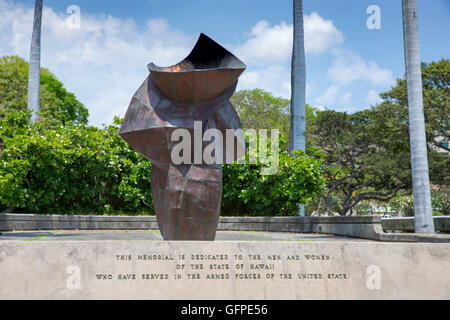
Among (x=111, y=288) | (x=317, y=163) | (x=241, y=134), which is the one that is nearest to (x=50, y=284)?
(x=111, y=288)

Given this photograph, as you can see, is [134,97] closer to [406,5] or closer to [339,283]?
[339,283]

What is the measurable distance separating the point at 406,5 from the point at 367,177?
21430 mm

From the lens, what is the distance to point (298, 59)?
1747 centimetres

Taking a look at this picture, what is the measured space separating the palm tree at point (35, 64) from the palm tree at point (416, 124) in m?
14.0

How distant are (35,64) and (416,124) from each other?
14.9 metres

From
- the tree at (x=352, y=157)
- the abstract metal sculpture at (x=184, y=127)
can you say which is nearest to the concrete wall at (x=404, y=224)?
the abstract metal sculpture at (x=184, y=127)

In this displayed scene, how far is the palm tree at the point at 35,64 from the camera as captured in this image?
1736 cm

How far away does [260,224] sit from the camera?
651 inches

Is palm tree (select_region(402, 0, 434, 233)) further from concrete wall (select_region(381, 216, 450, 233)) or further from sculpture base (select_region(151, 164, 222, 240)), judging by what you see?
sculpture base (select_region(151, 164, 222, 240))

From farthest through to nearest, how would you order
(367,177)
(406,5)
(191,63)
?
(367,177) < (406,5) < (191,63)

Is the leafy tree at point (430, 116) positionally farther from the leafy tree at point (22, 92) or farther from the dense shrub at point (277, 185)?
the leafy tree at point (22, 92)

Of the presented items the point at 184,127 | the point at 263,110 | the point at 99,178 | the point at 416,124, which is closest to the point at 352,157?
the point at 263,110

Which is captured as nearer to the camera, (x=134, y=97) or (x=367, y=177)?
(x=134, y=97)
